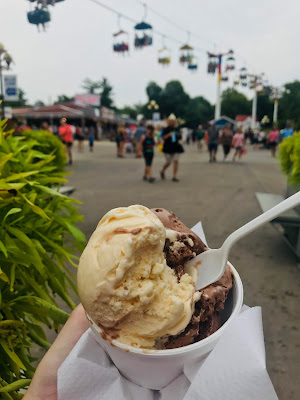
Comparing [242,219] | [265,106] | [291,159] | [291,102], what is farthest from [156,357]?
[265,106]

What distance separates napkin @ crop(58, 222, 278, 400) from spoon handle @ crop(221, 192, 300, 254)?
20cm

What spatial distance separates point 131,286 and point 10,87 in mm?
12935

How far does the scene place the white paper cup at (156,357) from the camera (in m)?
0.84

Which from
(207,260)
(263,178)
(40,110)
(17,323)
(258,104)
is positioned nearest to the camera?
(207,260)

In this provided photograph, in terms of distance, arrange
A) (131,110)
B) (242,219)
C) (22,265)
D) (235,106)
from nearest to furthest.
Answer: (22,265)
(242,219)
(235,106)
(131,110)

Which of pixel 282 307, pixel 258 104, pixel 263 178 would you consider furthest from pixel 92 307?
pixel 258 104

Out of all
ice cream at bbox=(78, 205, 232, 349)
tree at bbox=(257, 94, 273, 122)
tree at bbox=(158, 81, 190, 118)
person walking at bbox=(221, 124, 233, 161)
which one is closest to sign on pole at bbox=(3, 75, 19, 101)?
person walking at bbox=(221, 124, 233, 161)

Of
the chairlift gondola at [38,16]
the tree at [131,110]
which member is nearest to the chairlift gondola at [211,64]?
the chairlift gondola at [38,16]

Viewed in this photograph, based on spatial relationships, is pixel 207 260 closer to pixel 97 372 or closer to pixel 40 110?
pixel 97 372

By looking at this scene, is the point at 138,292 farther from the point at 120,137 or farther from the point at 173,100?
the point at 173,100

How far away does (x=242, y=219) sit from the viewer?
4.91m

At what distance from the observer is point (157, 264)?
918 mm

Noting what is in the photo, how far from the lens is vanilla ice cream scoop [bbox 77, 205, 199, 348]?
33.7 inches

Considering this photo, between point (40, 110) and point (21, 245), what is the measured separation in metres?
40.6
